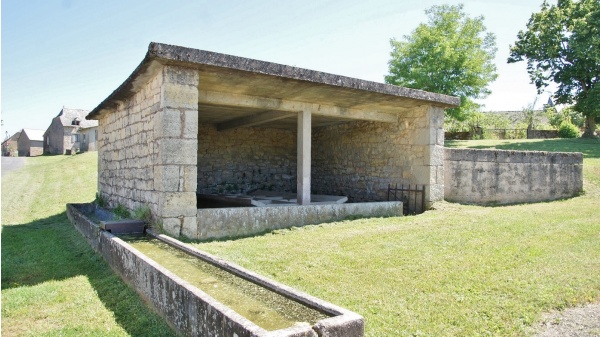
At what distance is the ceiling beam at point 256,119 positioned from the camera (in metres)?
9.05

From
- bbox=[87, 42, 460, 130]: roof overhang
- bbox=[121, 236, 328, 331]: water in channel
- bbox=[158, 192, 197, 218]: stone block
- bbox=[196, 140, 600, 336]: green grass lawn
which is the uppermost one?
bbox=[87, 42, 460, 130]: roof overhang

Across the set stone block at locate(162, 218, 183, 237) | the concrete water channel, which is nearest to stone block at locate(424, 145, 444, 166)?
stone block at locate(162, 218, 183, 237)

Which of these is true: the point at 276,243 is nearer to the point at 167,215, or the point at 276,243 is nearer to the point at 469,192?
the point at 167,215

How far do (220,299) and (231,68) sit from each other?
4082mm

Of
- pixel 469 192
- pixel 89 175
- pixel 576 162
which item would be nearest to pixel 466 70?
pixel 576 162

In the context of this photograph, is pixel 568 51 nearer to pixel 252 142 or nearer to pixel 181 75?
pixel 252 142

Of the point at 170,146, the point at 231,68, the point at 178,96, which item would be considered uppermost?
the point at 231,68

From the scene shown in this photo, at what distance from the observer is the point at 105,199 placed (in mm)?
10578

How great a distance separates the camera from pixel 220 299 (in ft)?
10.9

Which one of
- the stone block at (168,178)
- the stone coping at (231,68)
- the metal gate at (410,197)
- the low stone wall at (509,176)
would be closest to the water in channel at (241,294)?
the stone block at (168,178)

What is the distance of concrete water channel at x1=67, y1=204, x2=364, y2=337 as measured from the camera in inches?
99.0

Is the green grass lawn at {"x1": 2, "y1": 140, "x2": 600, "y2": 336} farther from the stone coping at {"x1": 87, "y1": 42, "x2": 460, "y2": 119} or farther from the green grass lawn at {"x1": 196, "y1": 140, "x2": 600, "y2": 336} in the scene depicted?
the stone coping at {"x1": 87, "y1": 42, "x2": 460, "y2": 119}

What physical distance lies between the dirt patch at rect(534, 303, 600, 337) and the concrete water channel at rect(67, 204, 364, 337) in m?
1.80

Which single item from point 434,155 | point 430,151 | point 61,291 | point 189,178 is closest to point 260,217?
point 189,178
